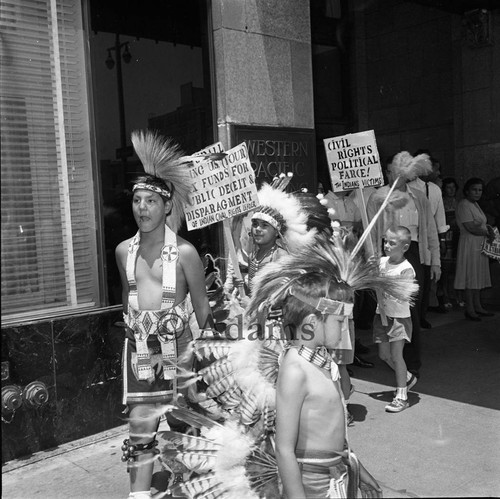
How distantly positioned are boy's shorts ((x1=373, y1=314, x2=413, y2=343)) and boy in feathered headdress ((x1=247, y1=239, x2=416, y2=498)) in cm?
261

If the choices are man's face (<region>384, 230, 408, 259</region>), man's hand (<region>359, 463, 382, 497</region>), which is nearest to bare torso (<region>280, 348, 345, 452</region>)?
man's hand (<region>359, 463, 382, 497</region>)

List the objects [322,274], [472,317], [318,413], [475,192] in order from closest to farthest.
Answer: [318,413] < [322,274] < [475,192] < [472,317]

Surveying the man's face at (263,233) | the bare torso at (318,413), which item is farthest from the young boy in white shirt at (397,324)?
the bare torso at (318,413)

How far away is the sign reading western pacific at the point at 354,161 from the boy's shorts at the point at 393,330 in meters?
1.26

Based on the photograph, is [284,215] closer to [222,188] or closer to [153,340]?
[222,188]

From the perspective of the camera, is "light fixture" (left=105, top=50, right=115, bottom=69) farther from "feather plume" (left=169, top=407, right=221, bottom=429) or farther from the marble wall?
"feather plume" (left=169, top=407, right=221, bottom=429)

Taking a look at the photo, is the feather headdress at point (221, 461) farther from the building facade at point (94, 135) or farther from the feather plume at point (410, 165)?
the feather plume at point (410, 165)

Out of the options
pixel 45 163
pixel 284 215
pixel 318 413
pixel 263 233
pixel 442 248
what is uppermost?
pixel 45 163

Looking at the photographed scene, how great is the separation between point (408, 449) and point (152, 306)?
6.87ft

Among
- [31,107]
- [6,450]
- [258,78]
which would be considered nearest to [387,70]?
[258,78]

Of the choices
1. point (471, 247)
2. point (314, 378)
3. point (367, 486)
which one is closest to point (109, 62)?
point (314, 378)

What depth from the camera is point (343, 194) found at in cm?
758

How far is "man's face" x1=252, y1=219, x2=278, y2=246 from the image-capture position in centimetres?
438

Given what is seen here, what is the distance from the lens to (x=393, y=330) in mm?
5207
